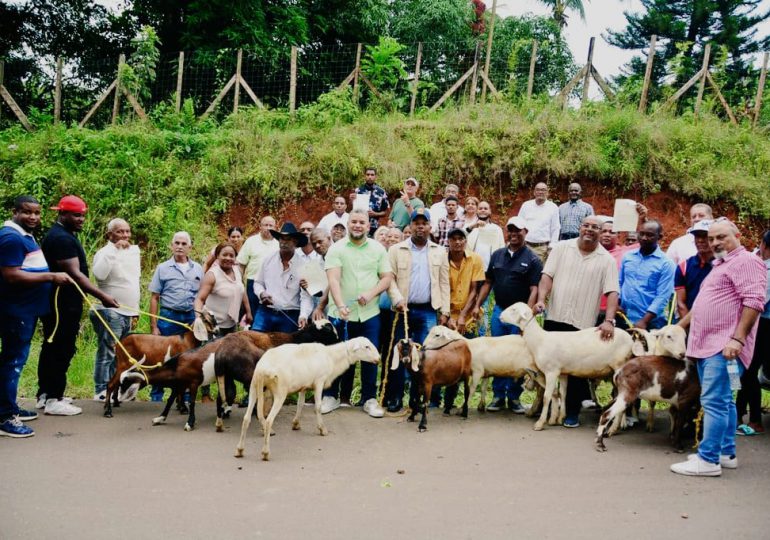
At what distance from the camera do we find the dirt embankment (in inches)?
569

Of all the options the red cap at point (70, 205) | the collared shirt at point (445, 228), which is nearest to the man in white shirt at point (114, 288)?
→ the red cap at point (70, 205)

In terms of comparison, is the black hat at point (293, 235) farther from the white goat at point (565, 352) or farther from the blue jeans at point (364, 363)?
the white goat at point (565, 352)

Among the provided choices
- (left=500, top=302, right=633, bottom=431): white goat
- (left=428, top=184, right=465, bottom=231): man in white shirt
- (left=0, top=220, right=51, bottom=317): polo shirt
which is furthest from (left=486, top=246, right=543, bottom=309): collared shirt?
(left=0, top=220, right=51, bottom=317): polo shirt

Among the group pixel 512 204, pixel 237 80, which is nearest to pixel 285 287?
pixel 512 204

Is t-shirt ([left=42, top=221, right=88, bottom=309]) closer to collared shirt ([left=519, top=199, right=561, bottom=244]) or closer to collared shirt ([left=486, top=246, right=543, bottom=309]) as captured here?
collared shirt ([left=486, top=246, right=543, bottom=309])

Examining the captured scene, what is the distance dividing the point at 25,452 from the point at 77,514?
5.50 ft

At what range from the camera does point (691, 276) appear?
728cm

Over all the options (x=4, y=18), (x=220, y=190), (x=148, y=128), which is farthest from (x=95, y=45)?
(x=220, y=190)

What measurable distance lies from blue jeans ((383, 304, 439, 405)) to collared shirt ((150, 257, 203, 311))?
2.57 meters

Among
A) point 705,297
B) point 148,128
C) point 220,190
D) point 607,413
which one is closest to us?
point 705,297

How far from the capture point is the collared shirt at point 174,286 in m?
8.04

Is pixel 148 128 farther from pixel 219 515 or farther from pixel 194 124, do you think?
pixel 219 515

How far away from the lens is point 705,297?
5.72 metres

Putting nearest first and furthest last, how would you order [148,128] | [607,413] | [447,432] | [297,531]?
[297,531] < [607,413] < [447,432] < [148,128]
